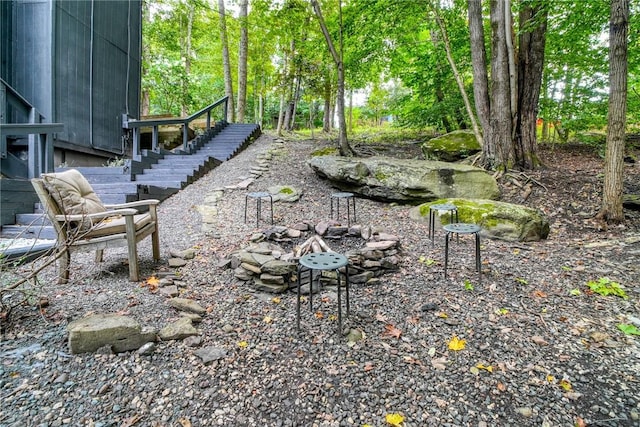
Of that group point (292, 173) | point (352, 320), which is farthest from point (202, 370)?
point (292, 173)

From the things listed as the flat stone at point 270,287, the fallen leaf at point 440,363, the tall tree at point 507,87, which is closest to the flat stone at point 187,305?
the flat stone at point 270,287

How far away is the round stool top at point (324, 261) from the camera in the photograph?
2047 mm

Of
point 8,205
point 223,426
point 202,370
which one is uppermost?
point 8,205

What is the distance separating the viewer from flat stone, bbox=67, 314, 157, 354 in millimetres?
1794

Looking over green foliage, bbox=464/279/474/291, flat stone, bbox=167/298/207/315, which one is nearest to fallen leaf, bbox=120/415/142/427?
flat stone, bbox=167/298/207/315

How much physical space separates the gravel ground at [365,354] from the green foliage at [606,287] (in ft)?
0.18

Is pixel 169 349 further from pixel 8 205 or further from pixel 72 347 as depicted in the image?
pixel 8 205

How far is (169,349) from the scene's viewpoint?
192cm

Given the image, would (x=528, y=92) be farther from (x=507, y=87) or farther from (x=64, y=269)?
(x=64, y=269)

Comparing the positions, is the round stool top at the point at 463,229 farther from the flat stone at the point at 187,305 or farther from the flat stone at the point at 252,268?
the flat stone at the point at 187,305

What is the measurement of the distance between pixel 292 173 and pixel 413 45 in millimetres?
4675

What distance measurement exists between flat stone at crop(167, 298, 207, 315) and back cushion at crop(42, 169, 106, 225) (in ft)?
3.29

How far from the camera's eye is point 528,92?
5863 millimetres

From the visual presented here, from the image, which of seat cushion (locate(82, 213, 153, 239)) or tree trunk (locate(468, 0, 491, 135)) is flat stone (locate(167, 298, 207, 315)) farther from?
tree trunk (locate(468, 0, 491, 135))
